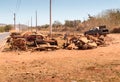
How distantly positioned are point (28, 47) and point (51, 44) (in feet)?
6.09

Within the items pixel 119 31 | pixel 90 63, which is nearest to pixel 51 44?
pixel 90 63

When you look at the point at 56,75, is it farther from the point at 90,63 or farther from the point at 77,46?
the point at 77,46

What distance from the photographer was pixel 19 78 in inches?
419

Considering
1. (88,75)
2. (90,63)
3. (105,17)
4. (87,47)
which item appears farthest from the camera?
(105,17)

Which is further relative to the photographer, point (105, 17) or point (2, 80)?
point (105, 17)

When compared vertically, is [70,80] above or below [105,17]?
below

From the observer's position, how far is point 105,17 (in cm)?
6819

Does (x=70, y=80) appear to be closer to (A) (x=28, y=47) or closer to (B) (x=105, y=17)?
(A) (x=28, y=47)

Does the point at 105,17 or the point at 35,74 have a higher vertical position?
the point at 105,17

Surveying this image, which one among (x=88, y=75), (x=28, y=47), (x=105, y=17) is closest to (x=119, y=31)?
(x=105, y=17)

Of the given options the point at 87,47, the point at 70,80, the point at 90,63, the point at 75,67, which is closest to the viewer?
the point at 70,80

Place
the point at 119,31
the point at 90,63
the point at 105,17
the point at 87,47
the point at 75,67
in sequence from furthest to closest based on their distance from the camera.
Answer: the point at 105,17 < the point at 119,31 < the point at 87,47 < the point at 90,63 < the point at 75,67

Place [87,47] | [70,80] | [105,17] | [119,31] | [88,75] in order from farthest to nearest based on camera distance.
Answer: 1. [105,17]
2. [119,31]
3. [87,47]
4. [88,75]
5. [70,80]

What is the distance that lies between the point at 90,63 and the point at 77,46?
24.3 ft
